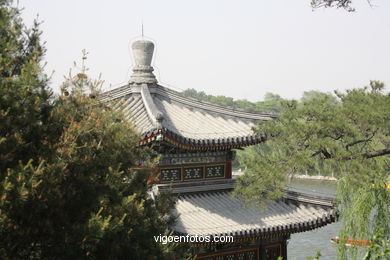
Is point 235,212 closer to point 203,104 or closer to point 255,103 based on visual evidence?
point 203,104

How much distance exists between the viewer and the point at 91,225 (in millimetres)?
5023

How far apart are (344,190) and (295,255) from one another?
15.1 metres

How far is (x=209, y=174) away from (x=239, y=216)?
50.7 inches

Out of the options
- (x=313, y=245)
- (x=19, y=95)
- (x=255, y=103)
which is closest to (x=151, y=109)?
(x=19, y=95)

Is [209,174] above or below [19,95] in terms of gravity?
below

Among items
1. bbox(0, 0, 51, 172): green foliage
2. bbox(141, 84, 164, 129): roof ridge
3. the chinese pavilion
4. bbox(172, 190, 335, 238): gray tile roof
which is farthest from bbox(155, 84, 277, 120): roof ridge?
bbox(0, 0, 51, 172): green foliage

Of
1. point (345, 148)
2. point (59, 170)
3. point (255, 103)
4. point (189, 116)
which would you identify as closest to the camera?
point (59, 170)

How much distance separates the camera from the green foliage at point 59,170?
15.8 feet

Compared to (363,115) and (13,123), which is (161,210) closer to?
(13,123)

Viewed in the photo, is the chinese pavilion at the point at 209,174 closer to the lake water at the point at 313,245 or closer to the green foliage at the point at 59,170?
the green foliage at the point at 59,170

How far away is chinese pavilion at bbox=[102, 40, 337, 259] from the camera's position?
1072 cm

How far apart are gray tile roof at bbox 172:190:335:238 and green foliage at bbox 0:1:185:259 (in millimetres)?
4394

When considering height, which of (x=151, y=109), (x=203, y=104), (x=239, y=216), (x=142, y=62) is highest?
(x=142, y=62)

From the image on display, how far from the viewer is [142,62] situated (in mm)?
12414
